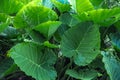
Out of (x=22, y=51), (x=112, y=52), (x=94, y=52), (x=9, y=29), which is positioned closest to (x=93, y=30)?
(x=94, y=52)

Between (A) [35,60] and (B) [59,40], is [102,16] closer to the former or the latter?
(B) [59,40]

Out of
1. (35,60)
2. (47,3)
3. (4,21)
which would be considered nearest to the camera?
(35,60)

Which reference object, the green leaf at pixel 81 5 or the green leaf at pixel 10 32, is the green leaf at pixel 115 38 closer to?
the green leaf at pixel 81 5

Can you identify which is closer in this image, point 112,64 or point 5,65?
point 112,64

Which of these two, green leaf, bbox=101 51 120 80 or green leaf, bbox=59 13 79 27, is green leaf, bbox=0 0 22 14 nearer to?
green leaf, bbox=59 13 79 27

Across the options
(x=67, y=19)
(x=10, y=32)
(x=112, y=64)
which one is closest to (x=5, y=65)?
(x=10, y=32)

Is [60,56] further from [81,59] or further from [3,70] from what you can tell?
[3,70]

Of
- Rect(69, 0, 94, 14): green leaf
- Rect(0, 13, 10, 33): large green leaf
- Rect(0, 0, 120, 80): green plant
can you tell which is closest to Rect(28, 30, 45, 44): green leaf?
Rect(0, 0, 120, 80): green plant
